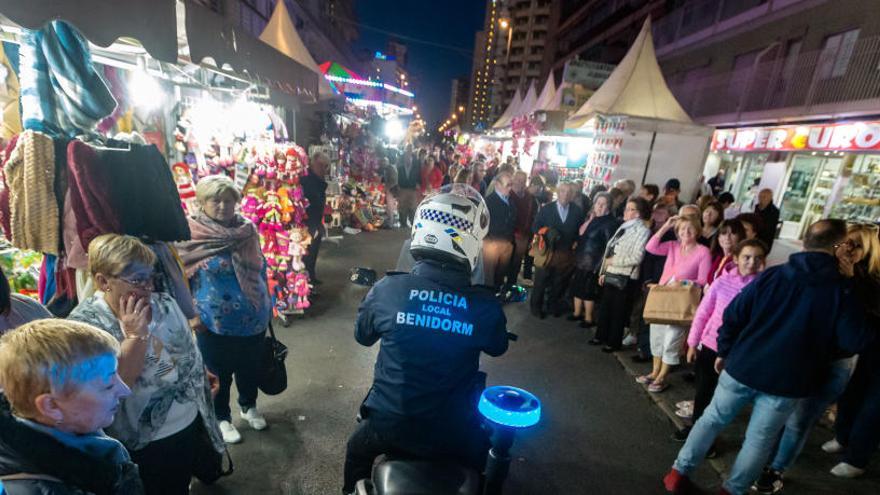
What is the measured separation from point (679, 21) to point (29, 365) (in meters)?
26.6

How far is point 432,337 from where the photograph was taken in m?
1.75

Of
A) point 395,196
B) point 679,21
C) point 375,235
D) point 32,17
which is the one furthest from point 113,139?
point 679,21

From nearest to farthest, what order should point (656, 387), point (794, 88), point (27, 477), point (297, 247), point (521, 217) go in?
point (27, 477), point (656, 387), point (297, 247), point (521, 217), point (794, 88)

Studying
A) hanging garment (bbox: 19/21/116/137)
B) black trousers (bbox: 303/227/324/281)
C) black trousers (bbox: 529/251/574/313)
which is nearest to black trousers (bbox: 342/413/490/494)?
hanging garment (bbox: 19/21/116/137)

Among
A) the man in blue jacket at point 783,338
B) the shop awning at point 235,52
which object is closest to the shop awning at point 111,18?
the shop awning at point 235,52

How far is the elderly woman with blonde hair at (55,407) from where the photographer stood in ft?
3.47

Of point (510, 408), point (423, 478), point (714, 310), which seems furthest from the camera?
point (714, 310)

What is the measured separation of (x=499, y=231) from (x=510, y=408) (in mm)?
4681

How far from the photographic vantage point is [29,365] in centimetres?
108

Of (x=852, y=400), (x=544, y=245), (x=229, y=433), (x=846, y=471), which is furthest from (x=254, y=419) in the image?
(x=852, y=400)

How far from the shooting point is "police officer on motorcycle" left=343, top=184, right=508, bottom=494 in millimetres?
1756

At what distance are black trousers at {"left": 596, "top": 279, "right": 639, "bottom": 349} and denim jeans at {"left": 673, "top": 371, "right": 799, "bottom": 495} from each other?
2.21 meters

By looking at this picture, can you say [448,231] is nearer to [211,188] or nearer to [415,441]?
[415,441]

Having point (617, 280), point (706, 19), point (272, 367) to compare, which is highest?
point (706, 19)
